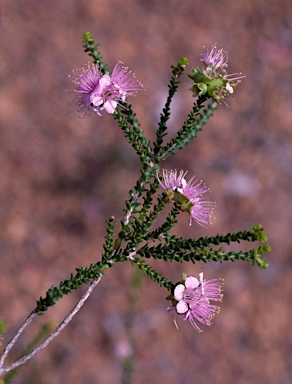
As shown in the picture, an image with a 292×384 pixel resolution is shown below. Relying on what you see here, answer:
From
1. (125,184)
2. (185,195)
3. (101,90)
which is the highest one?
(125,184)

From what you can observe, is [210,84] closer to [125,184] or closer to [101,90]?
[101,90]

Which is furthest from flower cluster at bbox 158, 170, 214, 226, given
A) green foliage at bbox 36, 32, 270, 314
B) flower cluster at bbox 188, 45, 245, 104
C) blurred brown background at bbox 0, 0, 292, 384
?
blurred brown background at bbox 0, 0, 292, 384

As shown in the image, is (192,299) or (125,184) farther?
(125,184)

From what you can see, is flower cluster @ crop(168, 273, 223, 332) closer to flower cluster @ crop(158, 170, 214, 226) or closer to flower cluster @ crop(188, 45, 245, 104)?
flower cluster @ crop(158, 170, 214, 226)

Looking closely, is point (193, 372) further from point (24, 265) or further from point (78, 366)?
point (24, 265)

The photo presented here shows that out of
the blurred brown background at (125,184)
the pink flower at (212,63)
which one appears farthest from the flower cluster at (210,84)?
the blurred brown background at (125,184)

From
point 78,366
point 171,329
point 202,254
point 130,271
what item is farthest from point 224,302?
point 202,254

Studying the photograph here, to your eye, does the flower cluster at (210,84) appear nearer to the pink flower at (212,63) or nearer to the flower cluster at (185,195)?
the pink flower at (212,63)

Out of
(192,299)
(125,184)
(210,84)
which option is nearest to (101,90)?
(210,84)

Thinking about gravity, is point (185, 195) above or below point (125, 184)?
below
